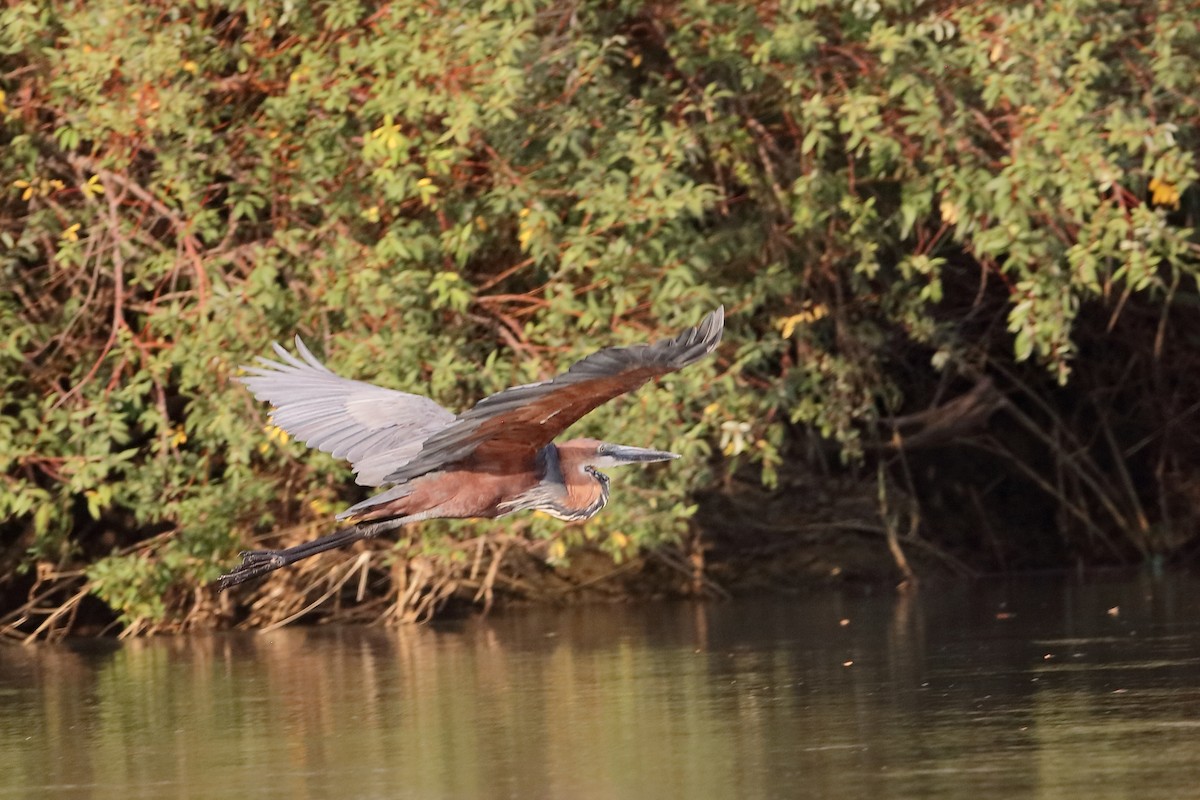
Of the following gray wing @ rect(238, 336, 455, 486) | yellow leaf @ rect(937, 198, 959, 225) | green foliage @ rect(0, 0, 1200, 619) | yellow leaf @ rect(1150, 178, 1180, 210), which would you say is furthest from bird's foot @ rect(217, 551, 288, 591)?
yellow leaf @ rect(1150, 178, 1180, 210)

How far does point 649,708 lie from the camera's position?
702 cm

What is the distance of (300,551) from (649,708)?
1.32 m

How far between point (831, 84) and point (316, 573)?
3.76 m

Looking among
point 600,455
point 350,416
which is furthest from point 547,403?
point 350,416

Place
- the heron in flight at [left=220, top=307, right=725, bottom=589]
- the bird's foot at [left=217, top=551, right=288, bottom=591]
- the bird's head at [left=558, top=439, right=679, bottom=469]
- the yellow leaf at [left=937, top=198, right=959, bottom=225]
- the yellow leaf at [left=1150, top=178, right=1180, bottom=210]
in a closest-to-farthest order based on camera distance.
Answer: the heron in flight at [left=220, top=307, right=725, bottom=589] → the bird's head at [left=558, top=439, right=679, bottom=469] → the bird's foot at [left=217, top=551, right=288, bottom=591] → the yellow leaf at [left=1150, top=178, right=1180, bottom=210] → the yellow leaf at [left=937, top=198, right=959, bottom=225]

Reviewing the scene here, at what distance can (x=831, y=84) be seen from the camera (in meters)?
10.4

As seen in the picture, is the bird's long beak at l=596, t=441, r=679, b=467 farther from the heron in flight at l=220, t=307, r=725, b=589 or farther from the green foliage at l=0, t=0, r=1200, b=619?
the green foliage at l=0, t=0, r=1200, b=619

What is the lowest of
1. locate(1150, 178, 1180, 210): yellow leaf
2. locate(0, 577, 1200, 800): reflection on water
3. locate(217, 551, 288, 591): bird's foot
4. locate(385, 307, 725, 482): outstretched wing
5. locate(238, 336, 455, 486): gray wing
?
locate(0, 577, 1200, 800): reflection on water

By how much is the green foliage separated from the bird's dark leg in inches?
84.8

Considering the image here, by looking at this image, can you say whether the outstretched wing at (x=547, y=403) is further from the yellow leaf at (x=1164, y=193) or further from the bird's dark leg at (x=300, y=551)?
the yellow leaf at (x=1164, y=193)

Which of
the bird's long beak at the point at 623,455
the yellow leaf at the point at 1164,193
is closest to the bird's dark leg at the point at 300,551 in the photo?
the bird's long beak at the point at 623,455

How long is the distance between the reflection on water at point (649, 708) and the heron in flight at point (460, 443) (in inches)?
27.9

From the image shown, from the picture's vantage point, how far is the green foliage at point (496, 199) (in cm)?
957

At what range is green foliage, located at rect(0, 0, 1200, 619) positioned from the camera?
9570 mm
